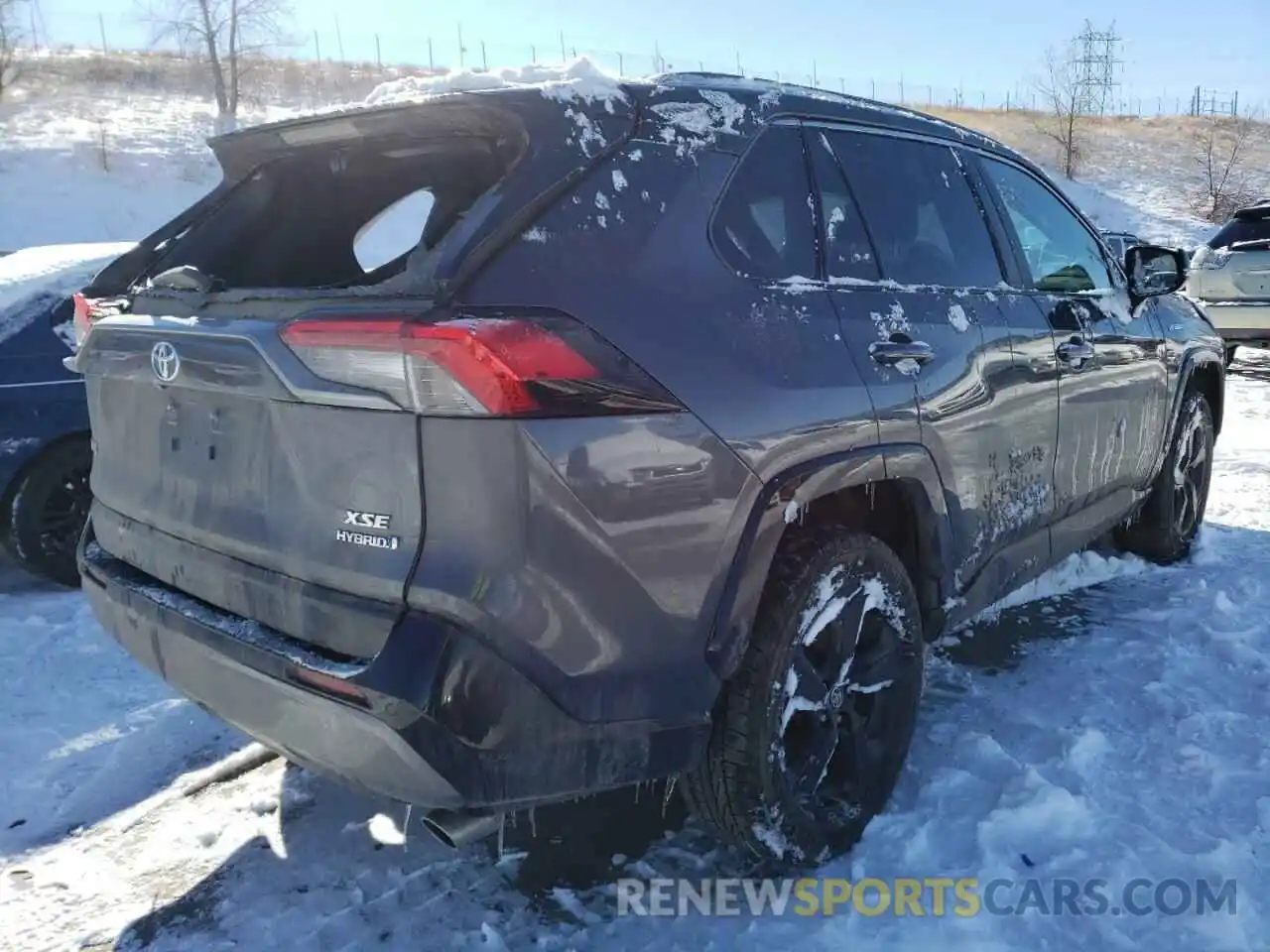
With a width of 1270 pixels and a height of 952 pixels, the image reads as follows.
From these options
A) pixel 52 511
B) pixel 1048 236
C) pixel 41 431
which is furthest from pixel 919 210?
pixel 52 511

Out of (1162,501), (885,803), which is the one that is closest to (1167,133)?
(1162,501)

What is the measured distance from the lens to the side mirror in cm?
424

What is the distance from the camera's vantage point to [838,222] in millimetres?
2678

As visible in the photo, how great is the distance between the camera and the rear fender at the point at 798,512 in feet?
7.03

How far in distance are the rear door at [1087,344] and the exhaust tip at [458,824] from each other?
2431 millimetres

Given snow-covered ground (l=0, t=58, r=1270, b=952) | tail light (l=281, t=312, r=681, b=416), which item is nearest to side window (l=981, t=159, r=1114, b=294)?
snow-covered ground (l=0, t=58, r=1270, b=952)

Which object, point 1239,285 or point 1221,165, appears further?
point 1221,165

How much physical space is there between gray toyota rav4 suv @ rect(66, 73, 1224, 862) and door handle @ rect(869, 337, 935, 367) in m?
0.01

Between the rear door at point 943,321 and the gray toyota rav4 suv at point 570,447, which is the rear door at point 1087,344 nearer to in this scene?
the rear door at point 943,321

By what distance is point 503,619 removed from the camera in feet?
5.90

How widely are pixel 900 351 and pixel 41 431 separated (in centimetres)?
396

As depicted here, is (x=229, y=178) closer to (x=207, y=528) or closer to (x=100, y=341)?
(x=100, y=341)

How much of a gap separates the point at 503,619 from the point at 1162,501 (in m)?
4.10

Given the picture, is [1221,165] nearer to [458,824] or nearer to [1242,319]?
[1242,319]
